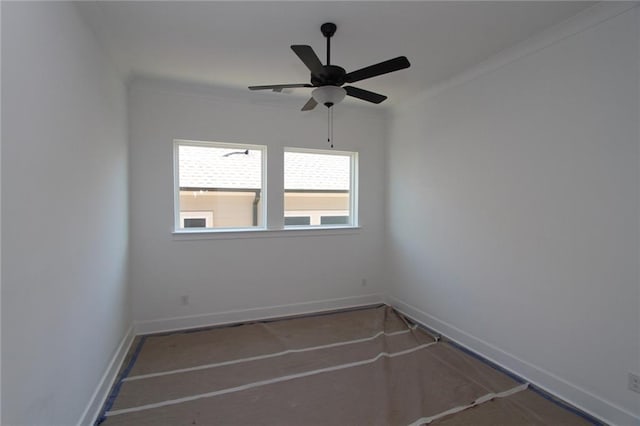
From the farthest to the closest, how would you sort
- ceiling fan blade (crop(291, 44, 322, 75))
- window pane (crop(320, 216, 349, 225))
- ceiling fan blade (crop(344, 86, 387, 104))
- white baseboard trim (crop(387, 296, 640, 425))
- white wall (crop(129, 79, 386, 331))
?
window pane (crop(320, 216, 349, 225)), white wall (crop(129, 79, 386, 331)), ceiling fan blade (crop(344, 86, 387, 104)), white baseboard trim (crop(387, 296, 640, 425)), ceiling fan blade (crop(291, 44, 322, 75))

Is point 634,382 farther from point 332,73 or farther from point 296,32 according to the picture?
point 296,32

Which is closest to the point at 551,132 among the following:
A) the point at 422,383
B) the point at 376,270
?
the point at 422,383

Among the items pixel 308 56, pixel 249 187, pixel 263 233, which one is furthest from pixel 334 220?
pixel 308 56

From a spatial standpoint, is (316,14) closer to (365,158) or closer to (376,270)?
(365,158)

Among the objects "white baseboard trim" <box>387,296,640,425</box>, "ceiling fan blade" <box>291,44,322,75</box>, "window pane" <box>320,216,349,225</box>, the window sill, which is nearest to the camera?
"ceiling fan blade" <box>291,44,322,75</box>

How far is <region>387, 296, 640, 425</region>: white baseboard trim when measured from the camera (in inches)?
77.0

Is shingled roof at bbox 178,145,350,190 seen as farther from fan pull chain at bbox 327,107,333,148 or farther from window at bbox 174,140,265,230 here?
fan pull chain at bbox 327,107,333,148

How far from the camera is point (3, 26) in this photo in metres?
1.13

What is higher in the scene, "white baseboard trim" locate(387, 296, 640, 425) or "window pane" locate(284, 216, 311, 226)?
"window pane" locate(284, 216, 311, 226)

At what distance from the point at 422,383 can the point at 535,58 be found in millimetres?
2659

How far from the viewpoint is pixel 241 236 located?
3.59 m

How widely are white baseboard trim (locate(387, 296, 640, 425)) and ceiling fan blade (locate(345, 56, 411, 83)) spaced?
246 centimetres

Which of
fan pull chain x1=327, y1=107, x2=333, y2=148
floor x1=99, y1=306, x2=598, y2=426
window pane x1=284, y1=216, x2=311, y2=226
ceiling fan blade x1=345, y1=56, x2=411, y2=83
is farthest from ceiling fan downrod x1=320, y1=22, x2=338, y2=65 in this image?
floor x1=99, y1=306, x2=598, y2=426

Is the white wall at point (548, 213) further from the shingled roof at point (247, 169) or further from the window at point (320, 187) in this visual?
the shingled roof at point (247, 169)
